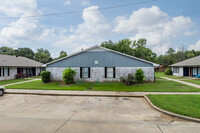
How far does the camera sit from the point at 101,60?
1498 centimetres

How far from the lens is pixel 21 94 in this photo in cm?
987

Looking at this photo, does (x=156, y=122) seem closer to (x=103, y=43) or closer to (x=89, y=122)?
(x=89, y=122)

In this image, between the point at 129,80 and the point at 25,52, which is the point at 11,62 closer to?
the point at 129,80

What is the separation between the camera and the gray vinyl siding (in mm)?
14547

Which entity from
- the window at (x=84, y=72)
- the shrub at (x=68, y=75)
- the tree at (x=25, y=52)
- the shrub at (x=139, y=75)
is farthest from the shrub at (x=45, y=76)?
the tree at (x=25, y=52)

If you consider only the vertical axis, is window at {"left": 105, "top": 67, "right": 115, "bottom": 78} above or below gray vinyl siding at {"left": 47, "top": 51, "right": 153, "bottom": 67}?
below

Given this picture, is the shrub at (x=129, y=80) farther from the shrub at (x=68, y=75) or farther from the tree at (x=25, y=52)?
the tree at (x=25, y=52)

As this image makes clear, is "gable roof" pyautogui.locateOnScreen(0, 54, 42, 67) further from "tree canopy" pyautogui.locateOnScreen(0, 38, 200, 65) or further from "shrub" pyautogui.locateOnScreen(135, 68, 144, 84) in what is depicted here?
"tree canopy" pyautogui.locateOnScreen(0, 38, 200, 65)

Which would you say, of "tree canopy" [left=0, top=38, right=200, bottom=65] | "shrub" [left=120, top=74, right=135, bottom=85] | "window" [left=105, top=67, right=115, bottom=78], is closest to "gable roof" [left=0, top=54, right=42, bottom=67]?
"window" [left=105, top=67, right=115, bottom=78]

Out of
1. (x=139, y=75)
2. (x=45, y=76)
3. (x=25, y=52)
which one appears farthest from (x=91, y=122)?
(x=25, y=52)

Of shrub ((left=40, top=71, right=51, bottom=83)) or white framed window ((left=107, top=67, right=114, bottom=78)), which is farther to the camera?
white framed window ((left=107, top=67, right=114, bottom=78))

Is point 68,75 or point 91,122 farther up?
point 68,75

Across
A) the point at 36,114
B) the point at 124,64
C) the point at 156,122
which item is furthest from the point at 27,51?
the point at 156,122

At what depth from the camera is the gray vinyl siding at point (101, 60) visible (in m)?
14.5
